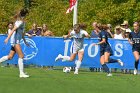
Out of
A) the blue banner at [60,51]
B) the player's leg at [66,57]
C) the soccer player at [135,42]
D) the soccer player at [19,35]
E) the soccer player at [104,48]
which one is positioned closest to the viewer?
the soccer player at [19,35]

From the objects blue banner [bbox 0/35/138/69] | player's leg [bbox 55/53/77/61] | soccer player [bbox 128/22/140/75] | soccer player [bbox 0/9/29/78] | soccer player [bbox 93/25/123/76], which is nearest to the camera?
soccer player [bbox 0/9/29/78]

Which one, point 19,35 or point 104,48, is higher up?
point 19,35

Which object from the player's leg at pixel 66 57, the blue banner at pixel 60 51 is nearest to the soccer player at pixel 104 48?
the player's leg at pixel 66 57

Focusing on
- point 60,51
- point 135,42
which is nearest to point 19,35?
point 135,42

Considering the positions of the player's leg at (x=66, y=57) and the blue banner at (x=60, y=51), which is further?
the blue banner at (x=60, y=51)

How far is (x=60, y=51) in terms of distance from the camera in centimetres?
2072

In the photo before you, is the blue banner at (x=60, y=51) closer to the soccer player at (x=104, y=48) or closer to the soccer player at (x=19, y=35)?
the soccer player at (x=104, y=48)

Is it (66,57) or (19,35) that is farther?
(66,57)

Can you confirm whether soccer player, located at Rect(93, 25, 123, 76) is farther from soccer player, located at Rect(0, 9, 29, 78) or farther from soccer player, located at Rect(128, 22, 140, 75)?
soccer player, located at Rect(0, 9, 29, 78)

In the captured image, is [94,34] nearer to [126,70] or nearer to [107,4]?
[126,70]

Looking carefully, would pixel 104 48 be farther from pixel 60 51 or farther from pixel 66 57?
pixel 60 51

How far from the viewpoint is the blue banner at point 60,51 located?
20.2m

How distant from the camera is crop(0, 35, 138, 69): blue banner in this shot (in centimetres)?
2017

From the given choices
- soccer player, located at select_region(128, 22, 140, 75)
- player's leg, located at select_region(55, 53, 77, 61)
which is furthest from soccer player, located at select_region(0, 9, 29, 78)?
soccer player, located at select_region(128, 22, 140, 75)
